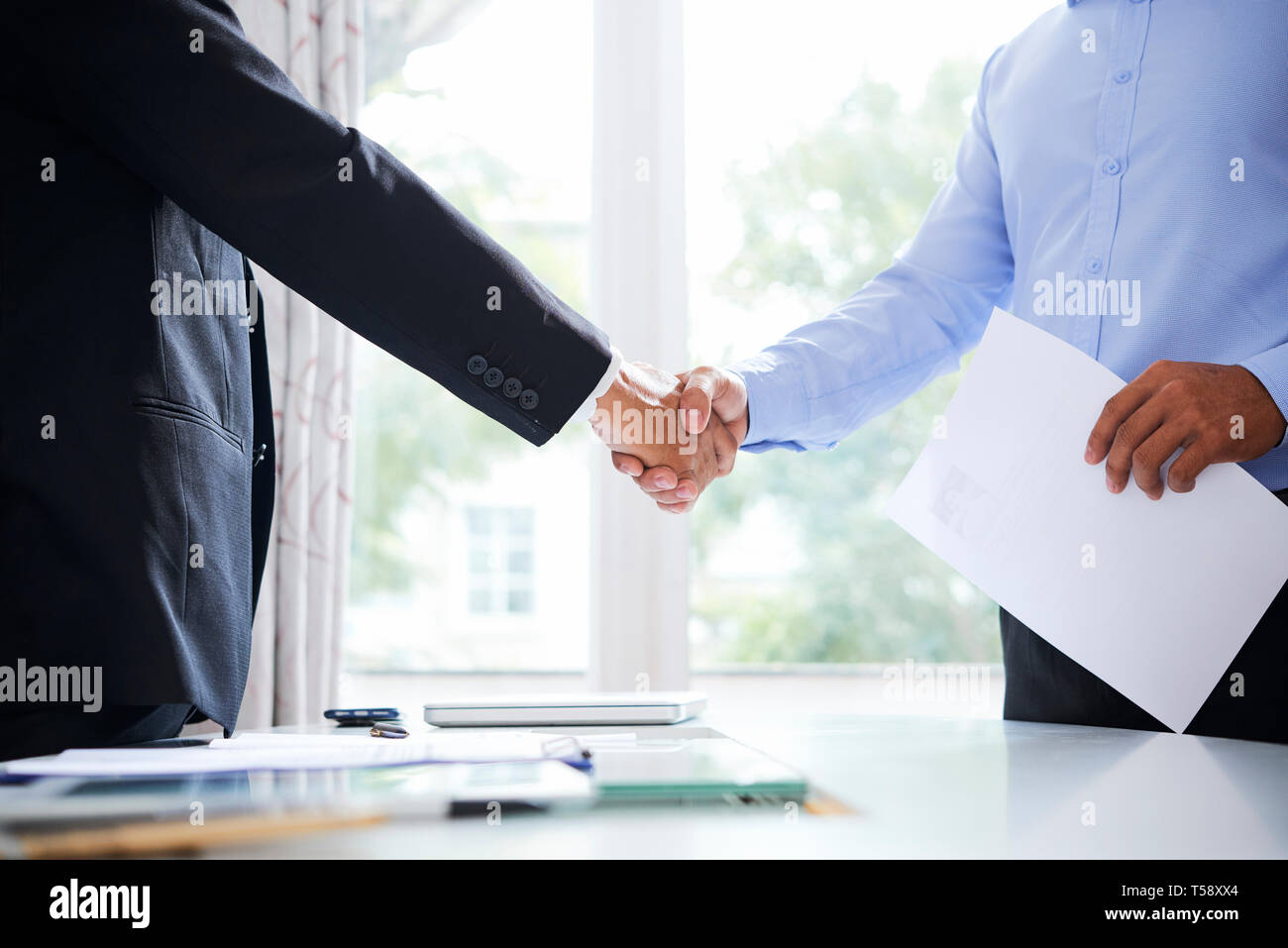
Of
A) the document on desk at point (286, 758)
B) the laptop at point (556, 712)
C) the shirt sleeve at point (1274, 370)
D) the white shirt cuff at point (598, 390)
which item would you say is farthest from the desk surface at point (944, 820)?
the white shirt cuff at point (598, 390)

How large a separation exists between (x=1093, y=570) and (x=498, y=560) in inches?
62.2

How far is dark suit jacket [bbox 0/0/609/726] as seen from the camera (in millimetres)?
748

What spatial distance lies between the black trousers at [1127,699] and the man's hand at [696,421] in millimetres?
437

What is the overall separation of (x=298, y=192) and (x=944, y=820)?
2.30 ft

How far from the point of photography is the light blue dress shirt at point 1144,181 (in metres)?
0.95

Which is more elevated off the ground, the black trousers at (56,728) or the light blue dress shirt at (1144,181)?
the light blue dress shirt at (1144,181)

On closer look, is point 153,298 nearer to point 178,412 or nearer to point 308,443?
point 178,412

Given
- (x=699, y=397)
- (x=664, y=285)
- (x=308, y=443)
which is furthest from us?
(x=664, y=285)

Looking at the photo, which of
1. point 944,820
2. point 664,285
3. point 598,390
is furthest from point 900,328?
point 944,820

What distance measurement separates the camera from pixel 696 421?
131cm

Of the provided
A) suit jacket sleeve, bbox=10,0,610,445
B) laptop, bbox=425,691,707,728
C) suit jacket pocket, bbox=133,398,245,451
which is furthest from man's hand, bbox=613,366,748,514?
suit jacket pocket, bbox=133,398,245,451

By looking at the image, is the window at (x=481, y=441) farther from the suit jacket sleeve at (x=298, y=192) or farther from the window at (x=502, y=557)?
the suit jacket sleeve at (x=298, y=192)

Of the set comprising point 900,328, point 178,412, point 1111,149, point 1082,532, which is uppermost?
point 1111,149
